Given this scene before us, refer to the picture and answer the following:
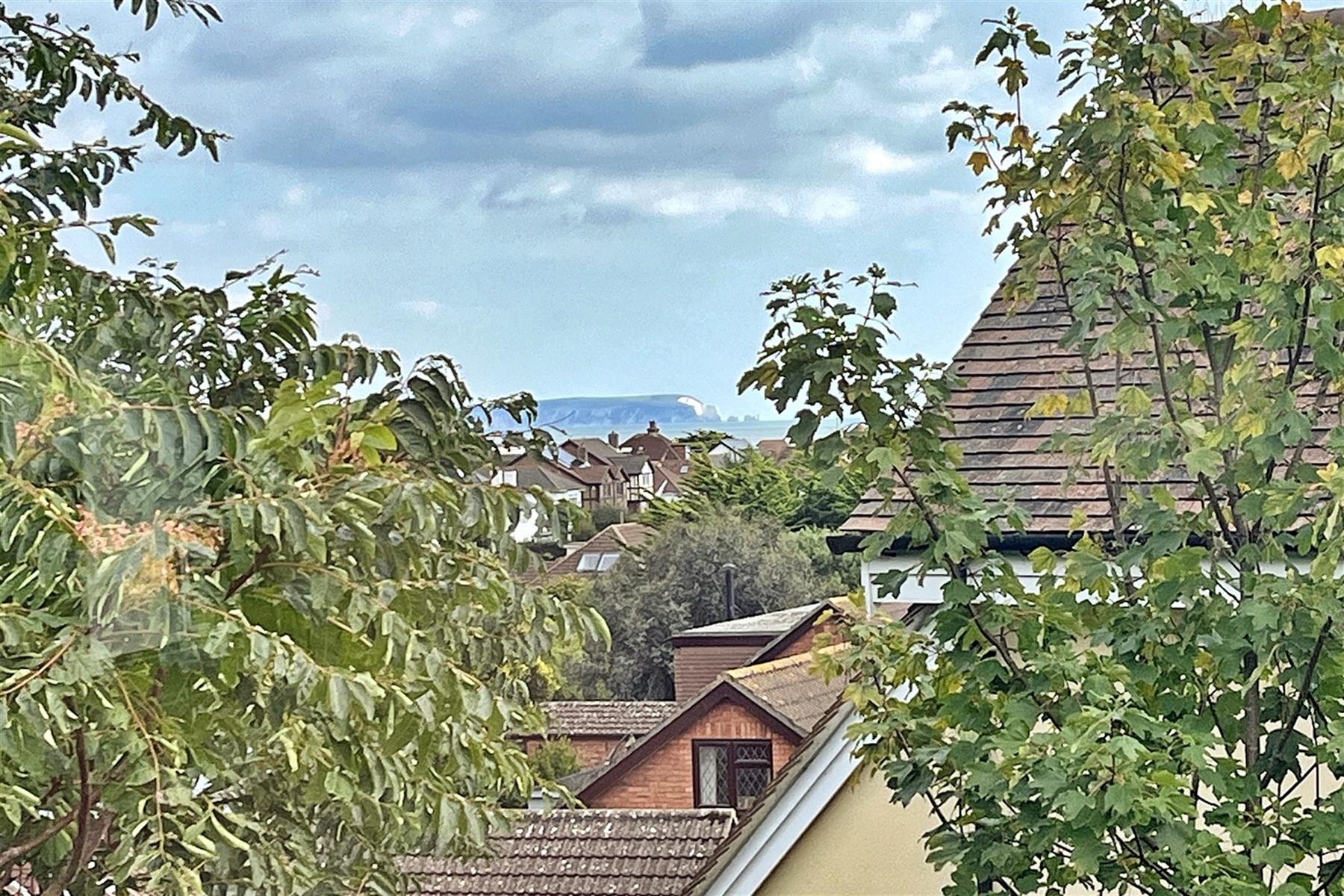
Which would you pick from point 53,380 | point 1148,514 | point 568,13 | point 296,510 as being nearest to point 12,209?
point 53,380

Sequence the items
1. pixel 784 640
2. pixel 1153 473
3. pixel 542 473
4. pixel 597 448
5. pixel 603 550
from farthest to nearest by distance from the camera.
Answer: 1. pixel 784 640
2. pixel 597 448
3. pixel 603 550
4. pixel 542 473
5. pixel 1153 473

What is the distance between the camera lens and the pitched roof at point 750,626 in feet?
7.59

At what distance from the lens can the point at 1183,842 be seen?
1.12 m

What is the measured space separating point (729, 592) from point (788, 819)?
1.29ft

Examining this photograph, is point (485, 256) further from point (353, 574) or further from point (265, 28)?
point (353, 574)

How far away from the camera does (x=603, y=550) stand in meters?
1.81

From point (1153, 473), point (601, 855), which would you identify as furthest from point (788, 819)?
point (601, 855)

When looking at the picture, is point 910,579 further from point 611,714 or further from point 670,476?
point 611,714

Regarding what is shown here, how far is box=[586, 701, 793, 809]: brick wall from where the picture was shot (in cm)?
262

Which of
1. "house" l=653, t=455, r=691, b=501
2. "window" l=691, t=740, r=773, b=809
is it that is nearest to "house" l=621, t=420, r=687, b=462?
"house" l=653, t=455, r=691, b=501

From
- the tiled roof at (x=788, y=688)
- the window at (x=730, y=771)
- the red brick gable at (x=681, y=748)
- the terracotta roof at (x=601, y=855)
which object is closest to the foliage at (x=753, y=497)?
Answer: the tiled roof at (x=788, y=688)

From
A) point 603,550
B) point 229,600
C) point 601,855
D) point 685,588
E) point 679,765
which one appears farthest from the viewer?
point 601,855

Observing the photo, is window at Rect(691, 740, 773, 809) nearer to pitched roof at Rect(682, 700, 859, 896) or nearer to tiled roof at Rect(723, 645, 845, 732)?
tiled roof at Rect(723, 645, 845, 732)

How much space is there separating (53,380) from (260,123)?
1.05 meters
